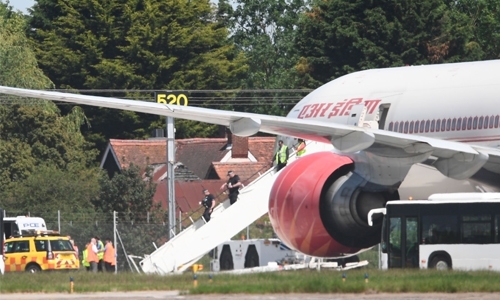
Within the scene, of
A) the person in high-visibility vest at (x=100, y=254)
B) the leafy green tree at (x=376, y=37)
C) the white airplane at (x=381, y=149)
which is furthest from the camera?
the leafy green tree at (x=376, y=37)

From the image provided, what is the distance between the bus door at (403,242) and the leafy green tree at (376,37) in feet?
123

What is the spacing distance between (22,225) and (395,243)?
21.9m

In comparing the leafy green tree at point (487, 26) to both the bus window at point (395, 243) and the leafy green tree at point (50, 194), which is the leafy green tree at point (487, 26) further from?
the bus window at point (395, 243)

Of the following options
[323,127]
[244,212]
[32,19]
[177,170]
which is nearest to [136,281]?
[323,127]

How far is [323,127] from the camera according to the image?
24.0 metres

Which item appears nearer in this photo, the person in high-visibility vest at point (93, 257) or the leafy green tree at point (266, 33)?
the person in high-visibility vest at point (93, 257)

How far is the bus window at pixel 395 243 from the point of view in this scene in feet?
89.3

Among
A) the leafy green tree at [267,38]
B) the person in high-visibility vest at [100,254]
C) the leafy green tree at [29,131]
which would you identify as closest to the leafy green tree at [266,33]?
the leafy green tree at [267,38]

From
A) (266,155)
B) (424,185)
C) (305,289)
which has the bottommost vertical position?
(305,289)

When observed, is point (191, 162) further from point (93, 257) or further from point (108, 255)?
point (108, 255)

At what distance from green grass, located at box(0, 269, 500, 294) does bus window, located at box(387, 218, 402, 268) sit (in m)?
2.79

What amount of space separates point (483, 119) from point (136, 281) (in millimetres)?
7082

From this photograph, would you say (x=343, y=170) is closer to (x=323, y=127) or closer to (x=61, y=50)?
(x=323, y=127)

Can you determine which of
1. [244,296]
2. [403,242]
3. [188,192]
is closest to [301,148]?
[403,242]
